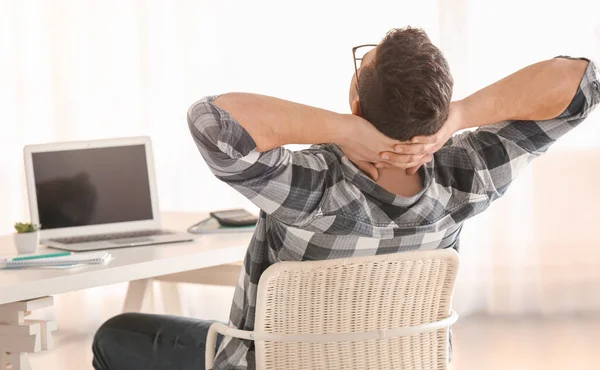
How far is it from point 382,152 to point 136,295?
1954 mm

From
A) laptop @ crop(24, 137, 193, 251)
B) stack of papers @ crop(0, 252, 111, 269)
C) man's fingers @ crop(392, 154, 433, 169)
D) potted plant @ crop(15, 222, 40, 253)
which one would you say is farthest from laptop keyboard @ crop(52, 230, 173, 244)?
man's fingers @ crop(392, 154, 433, 169)

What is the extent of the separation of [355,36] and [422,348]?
2890 millimetres

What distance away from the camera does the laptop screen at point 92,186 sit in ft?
8.45

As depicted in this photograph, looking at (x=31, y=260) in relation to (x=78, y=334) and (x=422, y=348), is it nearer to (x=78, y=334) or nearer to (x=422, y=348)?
(x=422, y=348)

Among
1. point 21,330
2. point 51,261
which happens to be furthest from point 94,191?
point 21,330

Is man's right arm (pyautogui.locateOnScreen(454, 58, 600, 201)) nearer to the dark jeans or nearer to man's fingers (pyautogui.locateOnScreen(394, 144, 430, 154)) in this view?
man's fingers (pyautogui.locateOnScreen(394, 144, 430, 154))

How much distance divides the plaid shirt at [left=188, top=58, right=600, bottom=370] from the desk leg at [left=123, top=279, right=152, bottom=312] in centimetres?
165

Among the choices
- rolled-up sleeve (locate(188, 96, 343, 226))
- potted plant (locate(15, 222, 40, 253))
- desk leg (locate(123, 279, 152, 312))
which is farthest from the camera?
desk leg (locate(123, 279, 152, 312))

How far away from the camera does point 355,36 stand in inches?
166

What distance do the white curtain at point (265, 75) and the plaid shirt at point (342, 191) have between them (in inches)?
103

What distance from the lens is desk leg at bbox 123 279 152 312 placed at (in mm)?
3092

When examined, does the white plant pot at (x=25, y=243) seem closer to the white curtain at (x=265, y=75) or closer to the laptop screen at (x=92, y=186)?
the laptop screen at (x=92, y=186)

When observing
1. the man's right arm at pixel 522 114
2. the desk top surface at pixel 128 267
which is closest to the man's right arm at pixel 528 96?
the man's right arm at pixel 522 114

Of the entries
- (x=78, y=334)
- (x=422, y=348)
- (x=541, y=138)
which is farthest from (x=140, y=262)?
Result: (x=78, y=334)
